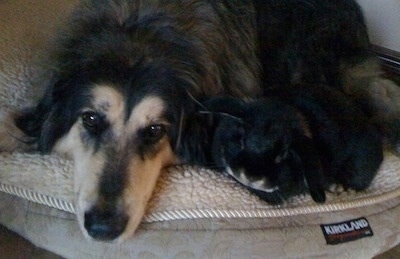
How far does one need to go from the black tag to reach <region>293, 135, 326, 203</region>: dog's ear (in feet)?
0.59

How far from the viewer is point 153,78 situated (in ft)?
4.50

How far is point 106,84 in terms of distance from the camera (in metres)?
1.34

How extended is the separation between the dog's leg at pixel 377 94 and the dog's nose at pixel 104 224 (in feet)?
2.81

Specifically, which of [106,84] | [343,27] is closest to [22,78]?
[106,84]

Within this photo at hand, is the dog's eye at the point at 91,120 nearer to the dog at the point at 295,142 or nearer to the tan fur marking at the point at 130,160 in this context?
the tan fur marking at the point at 130,160

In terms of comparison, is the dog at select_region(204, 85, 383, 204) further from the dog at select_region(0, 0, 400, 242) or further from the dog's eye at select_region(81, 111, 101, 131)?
the dog's eye at select_region(81, 111, 101, 131)

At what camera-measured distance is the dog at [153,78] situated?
1.31 m

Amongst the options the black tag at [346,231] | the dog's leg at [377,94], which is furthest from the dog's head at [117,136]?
the dog's leg at [377,94]

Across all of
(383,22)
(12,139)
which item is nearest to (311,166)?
(12,139)

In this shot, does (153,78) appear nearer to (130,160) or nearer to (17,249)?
(130,160)

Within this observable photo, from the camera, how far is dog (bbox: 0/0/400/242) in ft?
4.29

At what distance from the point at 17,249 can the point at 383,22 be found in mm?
1588

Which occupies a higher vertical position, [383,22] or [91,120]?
[91,120]

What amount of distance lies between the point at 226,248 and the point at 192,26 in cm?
58
